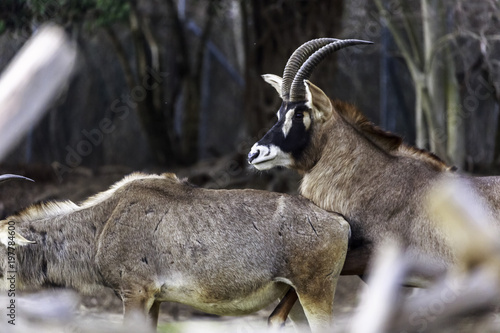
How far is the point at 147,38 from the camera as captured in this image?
14641mm

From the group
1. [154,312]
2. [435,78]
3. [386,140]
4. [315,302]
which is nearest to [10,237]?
[154,312]

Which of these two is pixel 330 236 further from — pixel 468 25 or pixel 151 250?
pixel 468 25

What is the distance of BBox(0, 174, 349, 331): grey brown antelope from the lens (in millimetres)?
5449

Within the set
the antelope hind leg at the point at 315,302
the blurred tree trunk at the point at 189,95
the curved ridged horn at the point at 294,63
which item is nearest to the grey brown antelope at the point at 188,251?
the antelope hind leg at the point at 315,302

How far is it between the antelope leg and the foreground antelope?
450mm

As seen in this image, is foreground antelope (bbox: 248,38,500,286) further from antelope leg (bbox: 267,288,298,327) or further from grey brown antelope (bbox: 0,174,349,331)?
antelope leg (bbox: 267,288,298,327)

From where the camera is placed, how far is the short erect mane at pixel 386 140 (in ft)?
20.3

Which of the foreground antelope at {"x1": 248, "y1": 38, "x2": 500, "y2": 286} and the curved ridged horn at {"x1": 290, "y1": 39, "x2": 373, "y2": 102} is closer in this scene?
the foreground antelope at {"x1": 248, "y1": 38, "x2": 500, "y2": 286}

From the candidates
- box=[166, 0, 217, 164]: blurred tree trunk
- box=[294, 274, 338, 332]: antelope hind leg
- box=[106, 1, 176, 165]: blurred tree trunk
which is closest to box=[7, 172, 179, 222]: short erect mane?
box=[294, 274, 338, 332]: antelope hind leg

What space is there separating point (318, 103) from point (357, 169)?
24.5 inches

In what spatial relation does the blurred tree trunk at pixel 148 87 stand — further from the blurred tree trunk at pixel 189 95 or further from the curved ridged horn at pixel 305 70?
the curved ridged horn at pixel 305 70

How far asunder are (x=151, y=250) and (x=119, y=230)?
28 centimetres

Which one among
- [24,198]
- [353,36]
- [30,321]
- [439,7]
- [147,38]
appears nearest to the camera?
[30,321]

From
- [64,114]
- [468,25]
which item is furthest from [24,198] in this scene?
[468,25]
